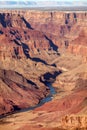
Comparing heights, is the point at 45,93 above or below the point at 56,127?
below

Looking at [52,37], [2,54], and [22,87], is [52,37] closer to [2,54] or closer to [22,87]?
[2,54]

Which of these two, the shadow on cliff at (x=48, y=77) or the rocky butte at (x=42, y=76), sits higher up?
the rocky butte at (x=42, y=76)

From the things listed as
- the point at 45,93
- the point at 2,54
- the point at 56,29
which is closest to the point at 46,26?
the point at 56,29

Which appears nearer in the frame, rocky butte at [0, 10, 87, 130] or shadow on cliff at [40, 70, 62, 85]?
rocky butte at [0, 10, 87, 130]

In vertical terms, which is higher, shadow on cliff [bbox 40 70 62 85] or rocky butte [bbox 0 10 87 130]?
rocky butte [bbox 0 10 87 130]

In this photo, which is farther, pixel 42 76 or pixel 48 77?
pixel 48 77

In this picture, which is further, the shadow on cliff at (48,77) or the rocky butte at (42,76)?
the shadow on cliff at (48,77)

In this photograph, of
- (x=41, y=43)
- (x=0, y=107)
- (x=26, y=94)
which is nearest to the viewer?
(x=0, y=107)

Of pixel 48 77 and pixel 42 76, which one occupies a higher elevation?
pixel 42 76
